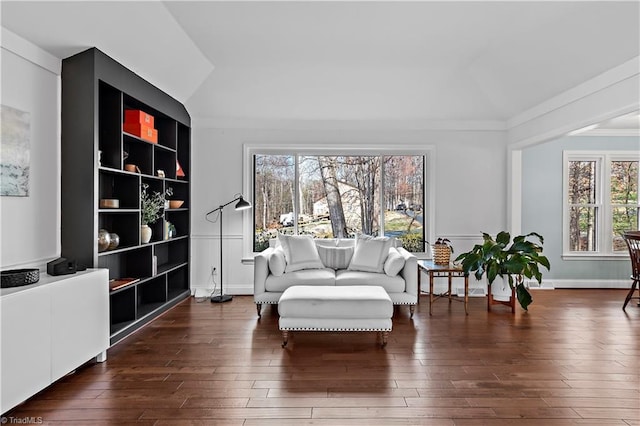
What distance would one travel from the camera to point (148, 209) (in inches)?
173

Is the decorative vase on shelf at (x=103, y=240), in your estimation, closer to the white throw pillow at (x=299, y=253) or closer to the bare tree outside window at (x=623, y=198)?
the white throw pillow at (x=299, y=253)

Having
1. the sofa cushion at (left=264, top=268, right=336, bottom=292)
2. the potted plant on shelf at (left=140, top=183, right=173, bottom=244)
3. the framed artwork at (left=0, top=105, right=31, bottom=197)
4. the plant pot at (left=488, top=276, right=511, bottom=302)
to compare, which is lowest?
the plant pot at (left=488, top=276, right=511, bottom=302)

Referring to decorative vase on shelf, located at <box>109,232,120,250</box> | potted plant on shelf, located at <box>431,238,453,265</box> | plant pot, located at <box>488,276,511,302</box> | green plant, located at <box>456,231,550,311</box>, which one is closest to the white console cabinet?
decorative vase on shelf, located at <box>109,232,120,250</box>

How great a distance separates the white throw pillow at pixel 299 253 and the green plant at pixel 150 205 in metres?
1.45

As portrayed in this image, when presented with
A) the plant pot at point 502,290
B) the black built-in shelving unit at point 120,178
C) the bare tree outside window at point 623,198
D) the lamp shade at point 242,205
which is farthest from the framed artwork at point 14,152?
the bare tree outside window at point 623,198

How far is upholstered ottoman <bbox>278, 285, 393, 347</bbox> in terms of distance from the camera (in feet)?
11.5

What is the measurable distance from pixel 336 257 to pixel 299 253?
0.51m

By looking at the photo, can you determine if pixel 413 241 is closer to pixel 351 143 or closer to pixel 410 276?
pixel 410 276

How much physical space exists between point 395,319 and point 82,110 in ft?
11.8

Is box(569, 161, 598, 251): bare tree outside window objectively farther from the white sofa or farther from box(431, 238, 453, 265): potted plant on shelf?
the white sofa

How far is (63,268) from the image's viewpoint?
2924 mm

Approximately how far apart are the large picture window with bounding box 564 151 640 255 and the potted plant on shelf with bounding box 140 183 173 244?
5.75 meters

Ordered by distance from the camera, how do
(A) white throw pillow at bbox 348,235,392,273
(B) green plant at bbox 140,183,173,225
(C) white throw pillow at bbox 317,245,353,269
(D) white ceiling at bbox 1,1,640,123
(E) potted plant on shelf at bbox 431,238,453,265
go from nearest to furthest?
(D) white ceiling at bbox 1,1,640,123
(B) green plant at bbox 140,183,173,225
(A) white throw pillow at bbox 348,235,392,273
(E) potted plant on shelf at bbox 431,238,453,265
(C) white throw pillow at bbox 317,245,353,269

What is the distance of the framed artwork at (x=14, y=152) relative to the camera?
2.83 meters
